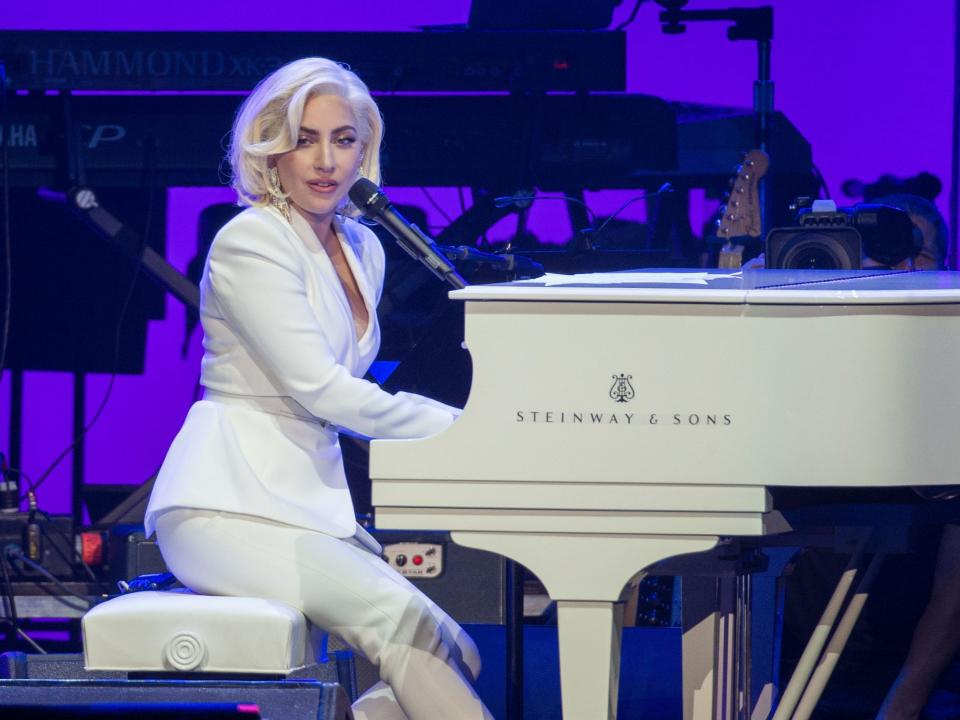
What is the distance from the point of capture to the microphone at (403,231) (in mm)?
2596

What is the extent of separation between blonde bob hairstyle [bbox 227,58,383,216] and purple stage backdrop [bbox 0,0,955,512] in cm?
235

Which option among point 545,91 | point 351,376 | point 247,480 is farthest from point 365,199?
point 545,91

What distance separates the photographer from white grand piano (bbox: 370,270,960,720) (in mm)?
2182

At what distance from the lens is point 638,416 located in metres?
2.20

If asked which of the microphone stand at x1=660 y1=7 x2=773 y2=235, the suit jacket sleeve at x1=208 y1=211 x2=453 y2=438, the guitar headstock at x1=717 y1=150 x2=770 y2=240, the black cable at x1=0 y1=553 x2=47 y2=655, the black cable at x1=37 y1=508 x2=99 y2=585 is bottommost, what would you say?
the black cable at x1=0 y1=553 x2=47 y2=655

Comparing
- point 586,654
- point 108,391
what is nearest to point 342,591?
point 586,654

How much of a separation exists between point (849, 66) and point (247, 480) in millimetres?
3262

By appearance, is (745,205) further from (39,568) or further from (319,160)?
(39,568)

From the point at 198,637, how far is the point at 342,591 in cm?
26

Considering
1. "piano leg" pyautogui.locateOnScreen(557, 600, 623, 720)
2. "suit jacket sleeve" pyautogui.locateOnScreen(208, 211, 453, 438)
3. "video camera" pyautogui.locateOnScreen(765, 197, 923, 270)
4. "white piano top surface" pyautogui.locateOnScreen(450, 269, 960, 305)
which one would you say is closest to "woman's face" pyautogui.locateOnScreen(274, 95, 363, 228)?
"suit jacket sleeve" pyautogui.locateOnScreen(208, 211, 453, 438)

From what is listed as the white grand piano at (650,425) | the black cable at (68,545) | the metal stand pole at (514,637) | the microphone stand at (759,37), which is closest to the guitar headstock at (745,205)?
the microphone stand at (759,37)

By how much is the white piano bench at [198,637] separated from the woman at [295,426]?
8cm

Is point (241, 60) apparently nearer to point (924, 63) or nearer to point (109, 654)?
point (109, 654)

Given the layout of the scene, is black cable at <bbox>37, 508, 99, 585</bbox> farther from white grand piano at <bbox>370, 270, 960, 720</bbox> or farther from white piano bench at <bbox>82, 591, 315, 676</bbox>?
white grand piano at <bbox>370, 270, 960, 720</bbox>
